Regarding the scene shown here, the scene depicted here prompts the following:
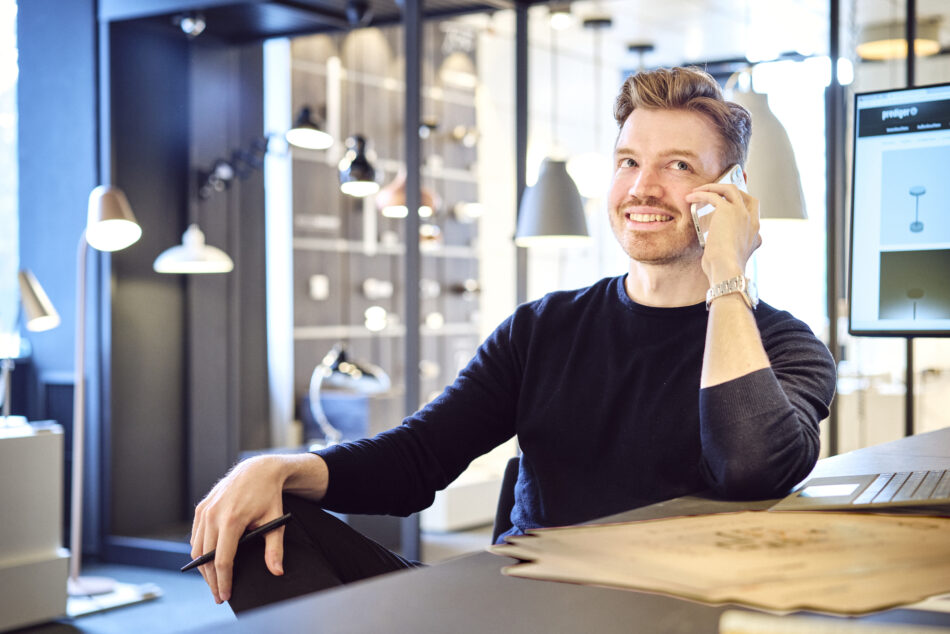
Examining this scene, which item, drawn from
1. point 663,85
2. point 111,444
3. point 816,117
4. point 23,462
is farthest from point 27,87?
point 816,117

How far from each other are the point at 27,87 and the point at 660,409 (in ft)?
14.9

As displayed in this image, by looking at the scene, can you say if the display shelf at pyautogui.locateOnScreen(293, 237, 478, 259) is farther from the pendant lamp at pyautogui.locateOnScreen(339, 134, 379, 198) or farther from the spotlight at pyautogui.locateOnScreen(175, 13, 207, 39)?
the spotlight at pyautogui.locateOnScreen(175, 13, 207, 39)

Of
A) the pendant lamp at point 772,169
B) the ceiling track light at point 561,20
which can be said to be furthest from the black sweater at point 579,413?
the ceiling track light at point 561,20

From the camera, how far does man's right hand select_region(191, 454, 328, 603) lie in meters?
1.24

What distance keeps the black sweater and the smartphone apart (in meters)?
0.15

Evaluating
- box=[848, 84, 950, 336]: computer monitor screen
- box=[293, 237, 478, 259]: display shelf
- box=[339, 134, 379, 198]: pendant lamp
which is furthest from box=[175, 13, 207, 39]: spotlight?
box=[848, 84, 950, 336]: computer monitor screen

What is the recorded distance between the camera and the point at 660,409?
1.62 meters

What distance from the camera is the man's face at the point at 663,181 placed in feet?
5.63

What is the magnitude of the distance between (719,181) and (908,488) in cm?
66

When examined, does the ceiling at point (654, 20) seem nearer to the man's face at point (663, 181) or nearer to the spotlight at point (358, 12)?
the spotlight at point (358, 12)

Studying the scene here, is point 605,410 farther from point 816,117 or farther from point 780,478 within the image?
point 816,117

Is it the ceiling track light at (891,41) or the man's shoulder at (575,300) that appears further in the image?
the ceiling track light at (891,41)

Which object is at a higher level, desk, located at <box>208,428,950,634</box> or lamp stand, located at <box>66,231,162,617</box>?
desk, located at <box>208,428,950,634</box>

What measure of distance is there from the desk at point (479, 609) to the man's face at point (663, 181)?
0.95 m
